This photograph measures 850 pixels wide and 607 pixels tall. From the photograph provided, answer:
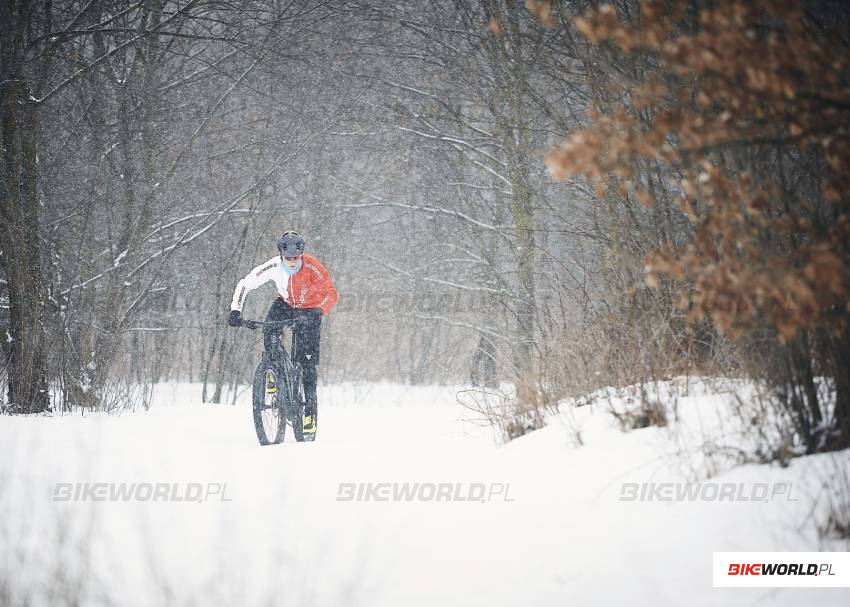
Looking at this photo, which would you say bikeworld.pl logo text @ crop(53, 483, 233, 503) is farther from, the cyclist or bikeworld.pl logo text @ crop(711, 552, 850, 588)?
bikeworld.pl logo text @ crop(711, 552, 850, 588)

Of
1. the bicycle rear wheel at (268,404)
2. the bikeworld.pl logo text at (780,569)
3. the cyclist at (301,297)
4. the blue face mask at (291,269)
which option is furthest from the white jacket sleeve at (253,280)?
the bikeworld.pl logo text at (780,569)

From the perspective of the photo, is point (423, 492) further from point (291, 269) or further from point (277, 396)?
point (291, 269)

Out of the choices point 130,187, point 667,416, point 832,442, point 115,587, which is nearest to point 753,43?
point 832,442

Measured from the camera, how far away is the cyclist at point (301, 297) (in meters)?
6.96

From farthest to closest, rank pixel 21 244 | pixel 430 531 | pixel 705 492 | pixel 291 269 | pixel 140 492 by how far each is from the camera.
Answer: pixel 21 244, pixel 291 269, pixel 140 492, pixel 430 531, pixel 705 492

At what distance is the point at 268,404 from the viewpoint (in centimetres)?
677

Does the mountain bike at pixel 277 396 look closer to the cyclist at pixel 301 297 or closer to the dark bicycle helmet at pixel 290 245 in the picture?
the cyclist at pixel 301 297

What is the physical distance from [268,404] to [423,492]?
304 cm

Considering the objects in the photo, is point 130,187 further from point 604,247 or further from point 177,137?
point 604,247

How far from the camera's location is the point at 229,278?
49.3 ft

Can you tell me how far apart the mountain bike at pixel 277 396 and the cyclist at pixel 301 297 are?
0.07 m

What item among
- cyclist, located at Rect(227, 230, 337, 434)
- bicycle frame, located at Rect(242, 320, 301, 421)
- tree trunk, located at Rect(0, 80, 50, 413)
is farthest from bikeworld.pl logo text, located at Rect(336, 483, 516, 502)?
tree trunk, located at Rect(0, 80, 50, 413)

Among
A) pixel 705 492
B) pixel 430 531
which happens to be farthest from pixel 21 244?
pixel 705 492

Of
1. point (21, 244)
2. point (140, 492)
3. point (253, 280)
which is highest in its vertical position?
point (21, 244)
